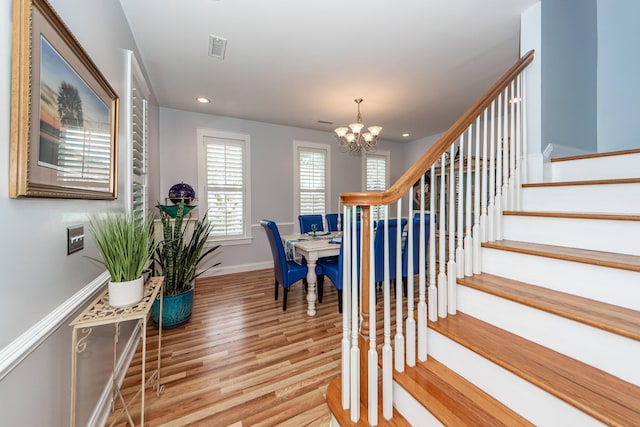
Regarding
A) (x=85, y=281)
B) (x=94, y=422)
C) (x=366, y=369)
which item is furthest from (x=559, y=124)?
(x=94, y=422)

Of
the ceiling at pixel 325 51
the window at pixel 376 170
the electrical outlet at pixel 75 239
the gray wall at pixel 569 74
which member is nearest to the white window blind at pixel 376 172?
the window at pixel 376 170

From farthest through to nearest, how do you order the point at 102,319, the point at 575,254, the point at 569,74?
the point at 569,74 → the point at 575,254 → the point at 102,319

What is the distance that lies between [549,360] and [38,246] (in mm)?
1997

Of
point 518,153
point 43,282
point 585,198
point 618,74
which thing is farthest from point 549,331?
point 618,74

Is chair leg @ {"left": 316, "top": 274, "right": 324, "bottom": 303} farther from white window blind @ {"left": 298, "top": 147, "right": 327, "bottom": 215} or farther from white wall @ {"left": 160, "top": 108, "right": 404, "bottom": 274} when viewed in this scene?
white window blind @ {"left": 298, "top": 147, "right": 327, "bottom": 215}

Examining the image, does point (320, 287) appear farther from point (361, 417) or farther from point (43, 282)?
point (43, 282)

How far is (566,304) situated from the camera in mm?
1085

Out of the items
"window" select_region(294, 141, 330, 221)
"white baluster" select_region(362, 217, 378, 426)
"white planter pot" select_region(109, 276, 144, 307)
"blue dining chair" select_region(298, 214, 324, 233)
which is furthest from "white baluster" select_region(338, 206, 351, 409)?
"window" select_region(294, 141, 330, 221)

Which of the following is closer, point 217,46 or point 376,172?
point 217,46

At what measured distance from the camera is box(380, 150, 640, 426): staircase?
88 centimetres

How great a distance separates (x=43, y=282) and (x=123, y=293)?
32cm

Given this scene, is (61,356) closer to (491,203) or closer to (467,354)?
(467,354)

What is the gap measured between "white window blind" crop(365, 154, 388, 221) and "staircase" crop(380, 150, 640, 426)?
4.12m

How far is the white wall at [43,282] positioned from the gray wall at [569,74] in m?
2.92
